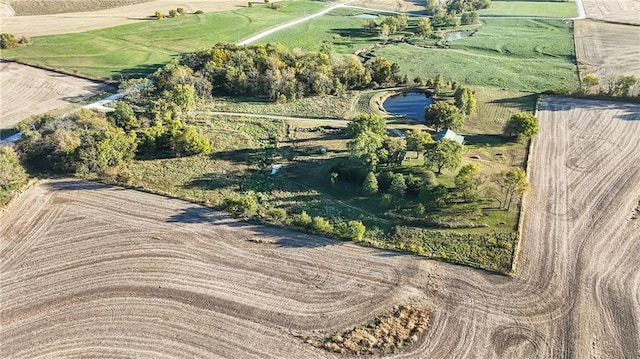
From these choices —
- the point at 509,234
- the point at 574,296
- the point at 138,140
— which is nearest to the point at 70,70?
the point at 138,140

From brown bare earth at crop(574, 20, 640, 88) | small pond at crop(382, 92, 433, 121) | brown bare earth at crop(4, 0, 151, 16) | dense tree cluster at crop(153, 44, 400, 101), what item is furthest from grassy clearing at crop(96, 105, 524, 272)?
Answer: brown bare earth at crop(4, 0, 151, 16)

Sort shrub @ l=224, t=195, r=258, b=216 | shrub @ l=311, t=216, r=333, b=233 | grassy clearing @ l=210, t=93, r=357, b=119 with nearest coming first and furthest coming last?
shrub @ l=311, t=216, r=333, b=233
shrub @ l=224, t=195, r=258, b=216
grassy clearing @ l=210, t=93, r=357, b=119

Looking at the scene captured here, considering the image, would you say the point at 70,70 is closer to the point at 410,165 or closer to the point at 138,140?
the point at 138,140

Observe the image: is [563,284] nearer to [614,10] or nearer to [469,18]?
[469,18]

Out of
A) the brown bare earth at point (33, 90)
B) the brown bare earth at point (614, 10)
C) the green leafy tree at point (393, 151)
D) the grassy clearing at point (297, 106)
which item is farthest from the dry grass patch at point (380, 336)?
the brown bare earth at point (614, 10)

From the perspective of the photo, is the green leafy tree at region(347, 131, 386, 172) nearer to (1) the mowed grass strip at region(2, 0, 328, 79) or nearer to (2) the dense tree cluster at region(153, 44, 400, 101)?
(2) the dense tree cluster at region(153, 44, 400, 101)

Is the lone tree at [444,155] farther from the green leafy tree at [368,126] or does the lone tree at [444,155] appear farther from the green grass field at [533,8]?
the green grass field at [533,8]
